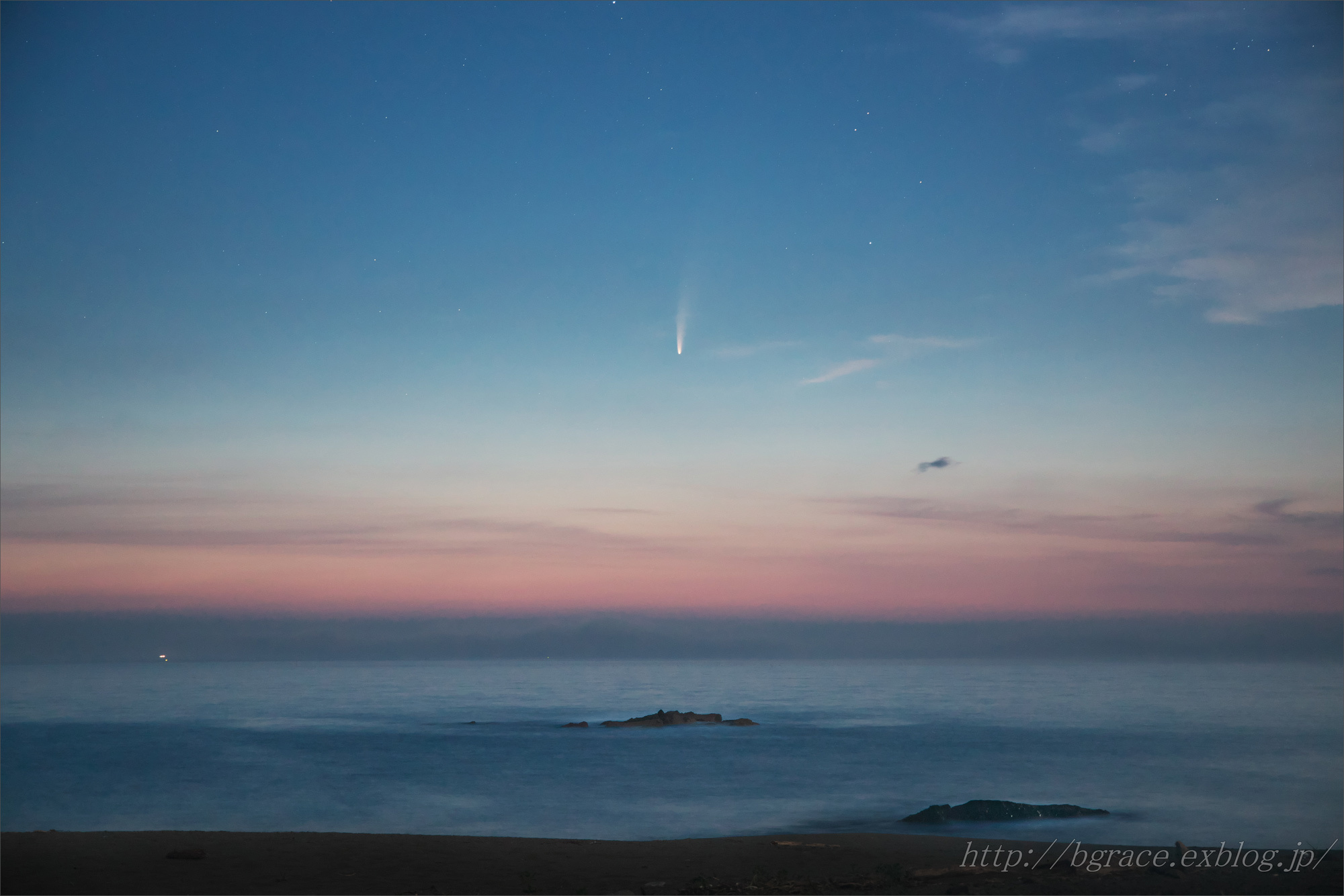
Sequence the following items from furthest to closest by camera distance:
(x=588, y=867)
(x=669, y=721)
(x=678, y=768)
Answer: (x=669, y=721)
(x=678, y=768)
(x=588, y=867)

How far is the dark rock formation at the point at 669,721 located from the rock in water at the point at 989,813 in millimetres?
35881

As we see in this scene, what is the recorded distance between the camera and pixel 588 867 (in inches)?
634

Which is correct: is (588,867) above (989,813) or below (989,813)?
above

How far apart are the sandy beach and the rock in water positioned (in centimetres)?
629

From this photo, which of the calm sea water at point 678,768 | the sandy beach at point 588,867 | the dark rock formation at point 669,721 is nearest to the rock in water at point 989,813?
the calm sea water at point 678,768

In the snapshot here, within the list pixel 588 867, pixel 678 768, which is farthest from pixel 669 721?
pixel 588 867

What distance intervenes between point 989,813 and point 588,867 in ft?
48.3

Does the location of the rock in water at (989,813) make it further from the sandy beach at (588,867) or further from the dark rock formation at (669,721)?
the dark rock formation at (669,721)

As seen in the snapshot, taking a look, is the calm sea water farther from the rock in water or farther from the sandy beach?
the sandy beach

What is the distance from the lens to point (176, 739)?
177ft

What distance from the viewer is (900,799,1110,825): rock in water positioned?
83.8 feet

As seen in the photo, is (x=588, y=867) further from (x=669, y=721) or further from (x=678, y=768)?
(x=669, y=721)

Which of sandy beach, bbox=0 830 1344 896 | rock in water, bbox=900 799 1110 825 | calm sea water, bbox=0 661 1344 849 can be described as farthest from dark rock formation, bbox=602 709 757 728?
sandy beach, bbox=0 830 1344 896

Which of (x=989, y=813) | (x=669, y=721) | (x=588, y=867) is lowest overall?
(x=669, y=721)
